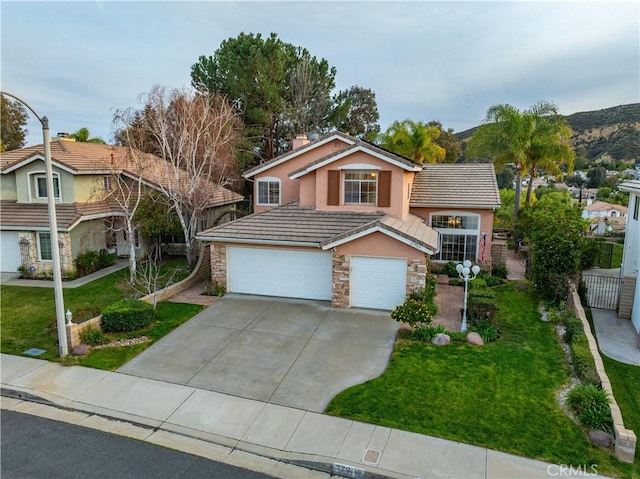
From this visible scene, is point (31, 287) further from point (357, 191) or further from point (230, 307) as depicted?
point (357, 191)

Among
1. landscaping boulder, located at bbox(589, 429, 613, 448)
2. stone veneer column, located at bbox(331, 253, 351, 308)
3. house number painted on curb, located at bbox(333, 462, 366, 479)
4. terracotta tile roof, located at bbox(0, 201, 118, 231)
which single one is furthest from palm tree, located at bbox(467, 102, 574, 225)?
house number painted on curb, located at bbox(333, 462, 366, 479)

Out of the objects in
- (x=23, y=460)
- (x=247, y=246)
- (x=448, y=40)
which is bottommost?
(x=23, y=460)

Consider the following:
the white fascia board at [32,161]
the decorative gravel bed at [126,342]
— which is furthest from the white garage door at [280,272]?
the white fascia board at [32,161]

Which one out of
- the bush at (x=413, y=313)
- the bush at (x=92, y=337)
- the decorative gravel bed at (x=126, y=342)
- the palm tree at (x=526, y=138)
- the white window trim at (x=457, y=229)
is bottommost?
the decorative gravel bed at (x=126, y=342)

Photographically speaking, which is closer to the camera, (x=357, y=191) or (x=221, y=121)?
(x=357, y=191)

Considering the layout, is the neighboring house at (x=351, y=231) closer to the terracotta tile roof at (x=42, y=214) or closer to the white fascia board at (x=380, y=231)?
the white fascia board at (x=380, y=231)

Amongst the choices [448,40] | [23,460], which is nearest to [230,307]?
[23,460]

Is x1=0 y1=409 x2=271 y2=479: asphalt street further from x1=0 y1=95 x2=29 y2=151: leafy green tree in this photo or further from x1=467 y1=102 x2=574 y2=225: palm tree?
x1=0 y1=95 x2=29 y2=151: leafy green tree
